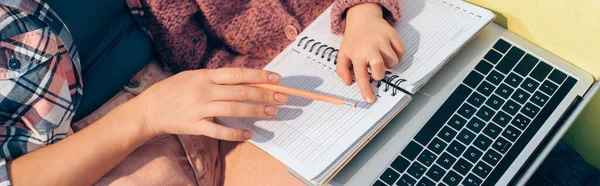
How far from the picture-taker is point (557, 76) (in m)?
0.81

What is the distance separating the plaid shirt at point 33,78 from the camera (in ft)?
Answer: 2.40

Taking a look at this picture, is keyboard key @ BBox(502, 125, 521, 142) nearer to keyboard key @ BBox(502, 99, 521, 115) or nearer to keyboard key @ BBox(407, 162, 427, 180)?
keyboard key @ BBox(502, 99, 521, 115)

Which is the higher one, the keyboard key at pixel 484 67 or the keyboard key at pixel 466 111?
the keyboard key at pixel 484 67

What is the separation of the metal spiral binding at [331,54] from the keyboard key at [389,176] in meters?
0.12

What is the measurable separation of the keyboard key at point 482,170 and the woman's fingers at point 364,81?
18cm

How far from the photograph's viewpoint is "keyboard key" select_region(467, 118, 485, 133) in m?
0.78

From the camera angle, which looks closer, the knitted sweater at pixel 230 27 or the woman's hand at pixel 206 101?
the woman's hand at pixel 206 101

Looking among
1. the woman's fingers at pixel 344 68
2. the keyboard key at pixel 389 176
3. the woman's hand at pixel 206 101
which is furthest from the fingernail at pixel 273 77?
the keyboard key at pixel 389 176

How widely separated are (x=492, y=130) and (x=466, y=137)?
4cm

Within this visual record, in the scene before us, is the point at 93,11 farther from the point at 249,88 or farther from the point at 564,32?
the point at 564,32

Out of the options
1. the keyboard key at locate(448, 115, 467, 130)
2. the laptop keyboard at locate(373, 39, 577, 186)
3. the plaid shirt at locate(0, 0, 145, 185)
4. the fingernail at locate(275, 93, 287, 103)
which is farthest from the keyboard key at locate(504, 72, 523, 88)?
the plaid shirt at locate(0, 0, 145, 185)

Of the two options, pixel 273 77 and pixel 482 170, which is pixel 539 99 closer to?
pixel 482 170

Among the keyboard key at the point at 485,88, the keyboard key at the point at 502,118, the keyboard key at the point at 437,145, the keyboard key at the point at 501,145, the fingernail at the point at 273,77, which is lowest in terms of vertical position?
the fingernail at the point at 273,77

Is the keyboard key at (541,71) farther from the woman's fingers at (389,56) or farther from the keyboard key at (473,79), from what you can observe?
the woman's fingers at (389,56)
